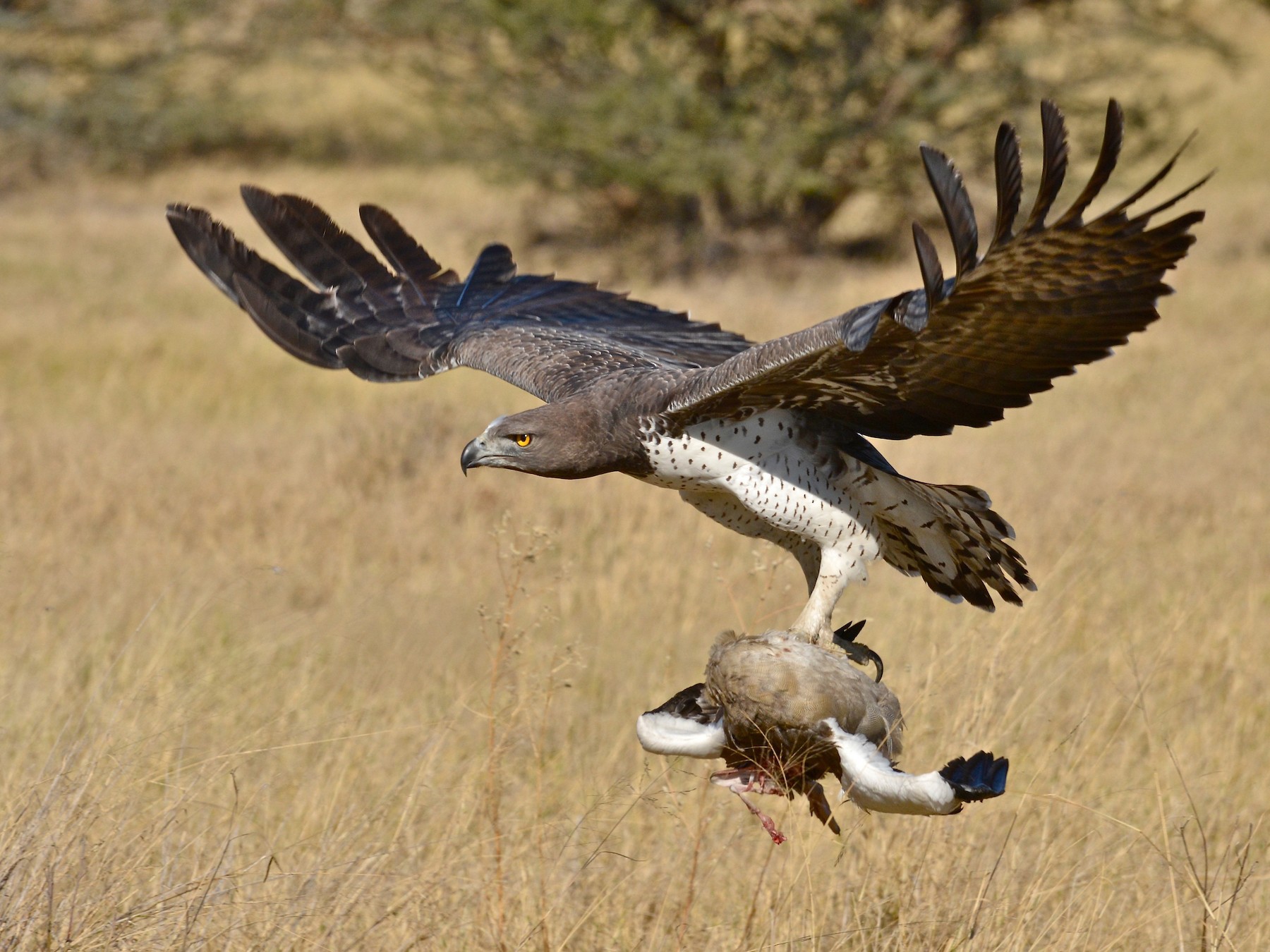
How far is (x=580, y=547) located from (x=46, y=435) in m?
3.95

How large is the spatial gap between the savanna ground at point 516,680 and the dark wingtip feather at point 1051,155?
4.86ft

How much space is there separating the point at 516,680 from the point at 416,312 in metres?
2.00

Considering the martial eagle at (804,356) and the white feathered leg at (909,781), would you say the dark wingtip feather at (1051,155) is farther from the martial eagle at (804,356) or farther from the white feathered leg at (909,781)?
the white feathered leg at (909,781)

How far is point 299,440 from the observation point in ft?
32.0

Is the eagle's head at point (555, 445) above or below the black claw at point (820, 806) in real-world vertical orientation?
above

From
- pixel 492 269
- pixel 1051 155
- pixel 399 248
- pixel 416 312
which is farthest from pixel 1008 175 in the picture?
pixel 492 269

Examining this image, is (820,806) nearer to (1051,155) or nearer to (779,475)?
(779,475)

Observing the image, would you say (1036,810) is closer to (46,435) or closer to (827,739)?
(827,739)

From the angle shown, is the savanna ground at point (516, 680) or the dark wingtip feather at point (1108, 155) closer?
the dark wingtip feather at point (1108, 155)

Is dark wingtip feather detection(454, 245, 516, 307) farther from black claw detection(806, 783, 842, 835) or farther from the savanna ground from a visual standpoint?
black claw detection(806, 783, 842, 835)

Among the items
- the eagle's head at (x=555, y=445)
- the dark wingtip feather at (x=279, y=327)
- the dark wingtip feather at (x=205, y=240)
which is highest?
the dark wingtip feather at (x=205, y=240)

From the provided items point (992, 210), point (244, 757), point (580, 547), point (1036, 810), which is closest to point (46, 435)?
point (580, 547)

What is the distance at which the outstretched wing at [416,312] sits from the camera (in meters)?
5.54

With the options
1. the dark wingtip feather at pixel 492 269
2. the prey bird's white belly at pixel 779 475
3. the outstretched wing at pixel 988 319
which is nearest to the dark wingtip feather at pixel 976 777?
the outstretched wing at pixel 988 319
